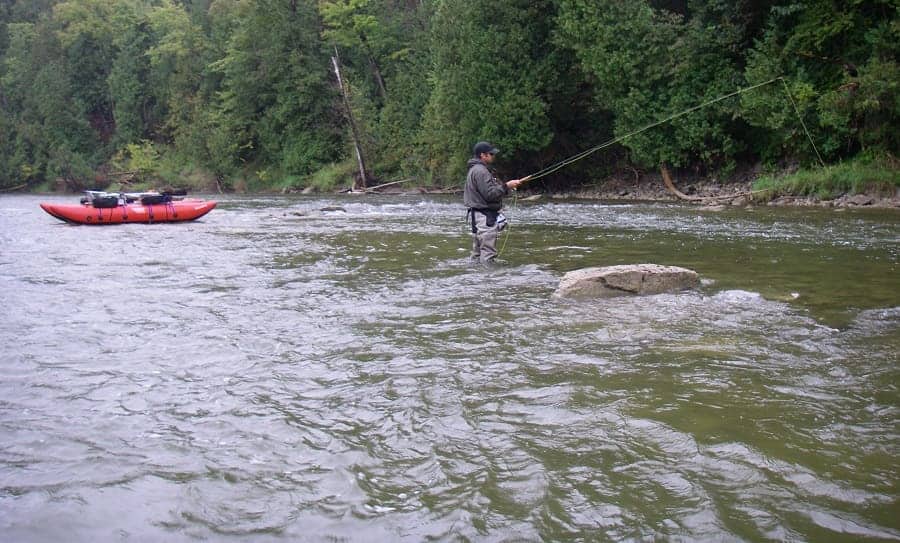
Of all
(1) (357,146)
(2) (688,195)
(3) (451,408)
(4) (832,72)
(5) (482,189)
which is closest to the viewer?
(3) (451,408)

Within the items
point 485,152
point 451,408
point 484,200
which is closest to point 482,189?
point 484,200

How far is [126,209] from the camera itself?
18500 mm

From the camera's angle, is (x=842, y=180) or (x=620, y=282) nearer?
(x=620, y=282)

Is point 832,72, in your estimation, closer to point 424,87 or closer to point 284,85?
point 424,87

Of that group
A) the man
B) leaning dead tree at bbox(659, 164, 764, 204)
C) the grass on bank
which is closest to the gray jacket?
the man

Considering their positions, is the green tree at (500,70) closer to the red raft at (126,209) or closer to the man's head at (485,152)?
the red raft at (126,209)

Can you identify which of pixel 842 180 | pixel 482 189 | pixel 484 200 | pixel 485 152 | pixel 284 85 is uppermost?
pixel 284 85

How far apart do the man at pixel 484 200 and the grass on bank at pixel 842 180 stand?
1195 cm

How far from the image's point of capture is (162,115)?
5975 centimetres

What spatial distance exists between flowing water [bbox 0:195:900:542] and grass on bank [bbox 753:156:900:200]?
9467mm

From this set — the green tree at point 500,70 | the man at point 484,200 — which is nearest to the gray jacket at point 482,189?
the man at point 484,200

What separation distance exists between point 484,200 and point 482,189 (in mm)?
177

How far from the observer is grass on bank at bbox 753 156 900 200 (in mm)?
17516

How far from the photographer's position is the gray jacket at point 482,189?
1044cm
